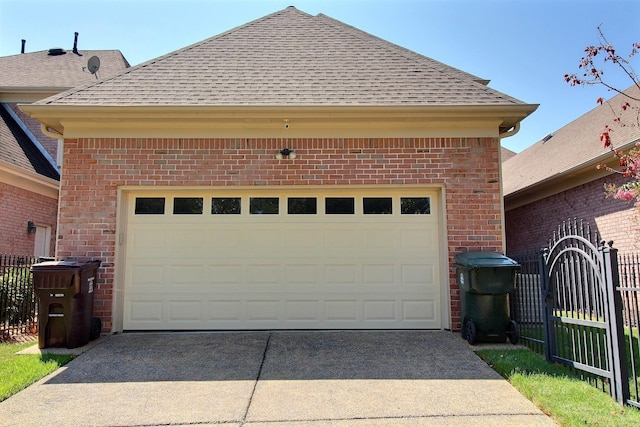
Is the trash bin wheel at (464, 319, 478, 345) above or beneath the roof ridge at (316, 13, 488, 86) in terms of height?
beneath

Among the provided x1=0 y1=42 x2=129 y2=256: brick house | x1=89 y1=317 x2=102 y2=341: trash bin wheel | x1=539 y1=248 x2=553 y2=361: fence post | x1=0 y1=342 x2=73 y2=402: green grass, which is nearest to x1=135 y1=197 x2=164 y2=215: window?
x1=89 y1=317 x2=102 y2=341: trash bin wheel

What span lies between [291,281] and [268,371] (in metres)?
2.15

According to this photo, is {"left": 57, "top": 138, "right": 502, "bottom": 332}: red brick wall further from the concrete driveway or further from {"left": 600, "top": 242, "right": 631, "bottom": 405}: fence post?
{"left": 600, "top": 242, "right": 631, "bottom": 405}: fence post

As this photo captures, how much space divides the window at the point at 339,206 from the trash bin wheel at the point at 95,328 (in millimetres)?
3814

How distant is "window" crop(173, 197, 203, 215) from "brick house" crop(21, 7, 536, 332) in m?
0.02

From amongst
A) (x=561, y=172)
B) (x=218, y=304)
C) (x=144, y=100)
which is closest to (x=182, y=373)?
(x=218, y=304)

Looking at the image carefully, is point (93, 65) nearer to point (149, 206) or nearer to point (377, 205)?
point (149, 206)

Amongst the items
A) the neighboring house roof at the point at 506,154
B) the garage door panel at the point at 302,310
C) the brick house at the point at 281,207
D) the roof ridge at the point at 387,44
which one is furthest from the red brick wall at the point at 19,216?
the neighboring house roof at the point at 506,154

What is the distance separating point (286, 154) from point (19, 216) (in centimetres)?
764

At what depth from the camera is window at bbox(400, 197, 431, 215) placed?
23.5 ft

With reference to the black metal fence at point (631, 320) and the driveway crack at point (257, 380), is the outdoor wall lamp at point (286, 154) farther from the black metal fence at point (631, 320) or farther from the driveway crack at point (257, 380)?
the black metal fence at point (631, 320)

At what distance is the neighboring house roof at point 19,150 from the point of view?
33.8 ft

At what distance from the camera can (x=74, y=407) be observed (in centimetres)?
404

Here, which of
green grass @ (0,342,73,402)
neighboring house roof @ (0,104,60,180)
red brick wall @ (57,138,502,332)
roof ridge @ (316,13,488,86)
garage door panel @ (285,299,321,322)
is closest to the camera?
green grass @ (0,342,73,402)
